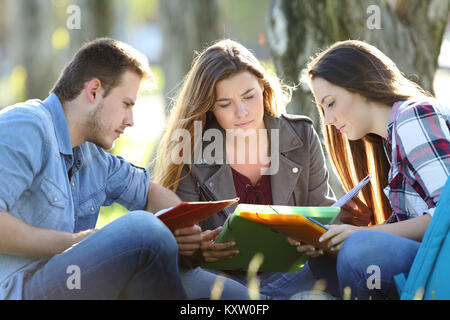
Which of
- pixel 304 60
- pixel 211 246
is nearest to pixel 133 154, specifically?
pixel 304 60

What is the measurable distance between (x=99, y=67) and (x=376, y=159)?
1.47m

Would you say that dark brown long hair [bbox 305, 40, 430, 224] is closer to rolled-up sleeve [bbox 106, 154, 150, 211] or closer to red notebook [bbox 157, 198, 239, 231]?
red notebook [bbox 157, 198, 239, 231]

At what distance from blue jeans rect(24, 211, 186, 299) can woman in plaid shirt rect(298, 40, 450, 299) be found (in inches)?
26.8

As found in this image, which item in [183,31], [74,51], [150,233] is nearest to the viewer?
[150,233]

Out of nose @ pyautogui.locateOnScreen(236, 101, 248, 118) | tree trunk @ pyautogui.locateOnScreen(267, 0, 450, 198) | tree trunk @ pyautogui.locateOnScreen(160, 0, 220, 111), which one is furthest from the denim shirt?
tree trunk @ pyautogui.locateOnScreen(160, 0, 220, 111)

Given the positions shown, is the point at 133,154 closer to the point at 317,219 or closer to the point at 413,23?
the point at 413,23

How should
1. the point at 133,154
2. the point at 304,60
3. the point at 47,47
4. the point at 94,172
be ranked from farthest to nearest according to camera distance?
1. the point at 47,47
2. the point at 133,154
3. the point at 304,60
4. the point at 94,172

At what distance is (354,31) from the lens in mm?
4648

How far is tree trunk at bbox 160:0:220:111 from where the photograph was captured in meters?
8.52
